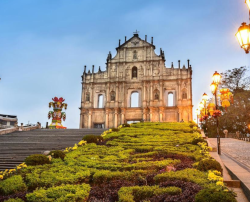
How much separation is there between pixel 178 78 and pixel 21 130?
26.4m

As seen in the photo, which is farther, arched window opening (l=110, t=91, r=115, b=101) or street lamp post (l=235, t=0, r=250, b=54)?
arched window opening (l=110, t=91, r=115, b=101)

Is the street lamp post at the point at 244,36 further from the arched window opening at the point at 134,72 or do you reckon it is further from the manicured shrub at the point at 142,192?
the arched window opening at the point at 134,72

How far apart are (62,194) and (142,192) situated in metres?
2.34

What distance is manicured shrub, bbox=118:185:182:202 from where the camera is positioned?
7066 millimetres

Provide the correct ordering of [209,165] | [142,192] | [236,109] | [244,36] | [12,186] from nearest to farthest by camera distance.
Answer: [244,36]
[142,192]
[12,186]
[209,165]
[236,109]

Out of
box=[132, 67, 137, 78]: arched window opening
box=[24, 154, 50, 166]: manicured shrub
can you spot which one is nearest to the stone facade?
box=[132, 67, 137, 78]: arched window opening

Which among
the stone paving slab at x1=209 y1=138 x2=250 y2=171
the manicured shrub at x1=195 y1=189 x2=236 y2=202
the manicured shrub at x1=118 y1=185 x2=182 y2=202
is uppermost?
the manicured shrub at x1=195 y1=189 x2=236 y2=202

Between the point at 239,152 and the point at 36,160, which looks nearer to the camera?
the point at 36,160

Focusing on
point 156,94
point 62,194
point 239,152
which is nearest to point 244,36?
point 62,194

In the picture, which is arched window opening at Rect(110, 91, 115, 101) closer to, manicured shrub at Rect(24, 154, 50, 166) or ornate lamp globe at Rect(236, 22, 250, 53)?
manicured shrub at Rect(24, 154, 50, 166)

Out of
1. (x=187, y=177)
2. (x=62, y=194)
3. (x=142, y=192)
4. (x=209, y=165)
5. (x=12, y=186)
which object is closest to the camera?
(x=142, y=192)

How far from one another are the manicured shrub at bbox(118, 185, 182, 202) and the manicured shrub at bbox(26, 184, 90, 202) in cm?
112

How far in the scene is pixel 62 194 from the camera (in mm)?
7504

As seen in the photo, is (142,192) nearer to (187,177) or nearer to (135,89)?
(187,177)
